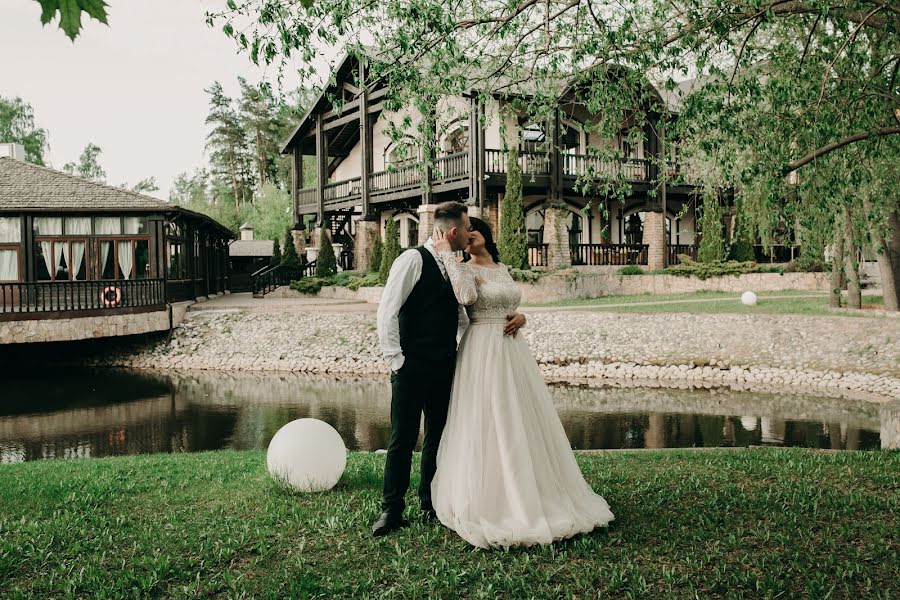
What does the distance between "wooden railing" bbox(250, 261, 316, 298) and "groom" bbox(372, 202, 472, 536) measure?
28.5 metres

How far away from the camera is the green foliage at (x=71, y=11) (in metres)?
2.26

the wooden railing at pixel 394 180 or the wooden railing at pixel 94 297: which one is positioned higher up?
the wooden railing at pixel 394 180

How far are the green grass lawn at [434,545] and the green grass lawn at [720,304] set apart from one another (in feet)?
44.5

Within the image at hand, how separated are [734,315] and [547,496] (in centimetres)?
1578

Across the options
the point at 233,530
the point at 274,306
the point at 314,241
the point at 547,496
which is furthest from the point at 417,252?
the point at 314,241

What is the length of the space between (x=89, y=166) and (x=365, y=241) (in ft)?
141

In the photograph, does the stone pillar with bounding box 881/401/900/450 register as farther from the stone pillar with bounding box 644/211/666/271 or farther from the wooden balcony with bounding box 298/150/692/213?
the stone pillar with bounding box 644/211/666/271

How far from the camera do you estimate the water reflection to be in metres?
10.9

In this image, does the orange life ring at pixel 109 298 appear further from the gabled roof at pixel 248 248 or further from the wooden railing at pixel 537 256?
the gabled roof at pixel 248 248

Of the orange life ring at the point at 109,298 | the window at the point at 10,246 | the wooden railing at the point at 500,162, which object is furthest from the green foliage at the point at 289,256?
the orange life ring at the point at 109,298

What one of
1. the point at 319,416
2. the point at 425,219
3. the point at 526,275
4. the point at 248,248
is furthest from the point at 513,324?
the point at 248,248

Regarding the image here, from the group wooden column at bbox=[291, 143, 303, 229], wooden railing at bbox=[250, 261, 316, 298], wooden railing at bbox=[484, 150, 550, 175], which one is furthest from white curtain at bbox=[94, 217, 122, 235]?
wooden railing at bbox=[484, 150, 550, 175]

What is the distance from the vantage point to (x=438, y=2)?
21.8 ft

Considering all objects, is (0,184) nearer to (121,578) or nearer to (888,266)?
(121,578)
